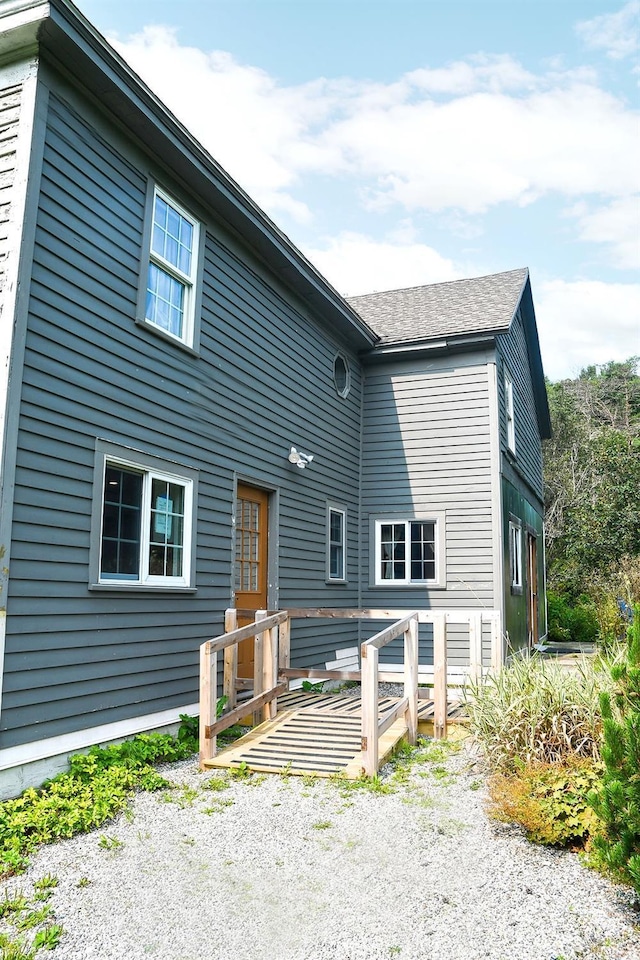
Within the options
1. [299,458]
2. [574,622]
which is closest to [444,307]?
[299,458]

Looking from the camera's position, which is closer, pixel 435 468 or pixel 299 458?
pixel 299 458

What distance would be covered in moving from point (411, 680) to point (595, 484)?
20393 millimetres

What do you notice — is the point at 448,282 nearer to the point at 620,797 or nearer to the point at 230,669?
the point at 230,669

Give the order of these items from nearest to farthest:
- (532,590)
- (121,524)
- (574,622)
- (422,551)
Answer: (121,524) → (422,551) → (532,590) → (574,622)

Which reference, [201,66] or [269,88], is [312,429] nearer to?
[201,66]

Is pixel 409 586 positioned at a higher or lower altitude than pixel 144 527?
lower

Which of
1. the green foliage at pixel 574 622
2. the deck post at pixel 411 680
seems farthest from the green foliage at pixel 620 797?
the green foliage at pixel 574 622

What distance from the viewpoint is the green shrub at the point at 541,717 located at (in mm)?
4773

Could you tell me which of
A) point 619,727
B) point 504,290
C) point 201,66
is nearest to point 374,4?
point 201,66

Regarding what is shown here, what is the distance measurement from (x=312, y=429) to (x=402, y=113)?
6.34 meters

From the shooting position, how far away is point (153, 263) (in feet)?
21.5

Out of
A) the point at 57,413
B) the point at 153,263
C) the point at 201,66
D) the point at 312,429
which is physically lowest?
the point at 57,413

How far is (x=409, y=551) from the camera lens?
11180 millimetres

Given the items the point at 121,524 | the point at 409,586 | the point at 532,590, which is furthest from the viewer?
the point at 532,590
